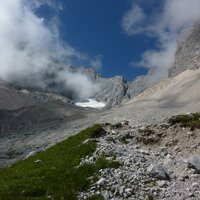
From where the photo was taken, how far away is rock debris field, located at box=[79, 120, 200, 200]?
2188cm

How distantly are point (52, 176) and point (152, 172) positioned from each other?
16.7 feet

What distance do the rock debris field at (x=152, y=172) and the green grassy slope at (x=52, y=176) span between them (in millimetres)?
582

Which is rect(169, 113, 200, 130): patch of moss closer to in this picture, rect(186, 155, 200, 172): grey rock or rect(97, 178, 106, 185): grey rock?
rect(186, 155, 200, 172): grey rock

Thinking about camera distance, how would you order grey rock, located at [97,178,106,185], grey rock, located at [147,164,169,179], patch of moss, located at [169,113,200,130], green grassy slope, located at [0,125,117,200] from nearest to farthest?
green grassy slope, located at [0,125,117,200] < grey rock, located at [97,178,106,185] < grey rock, located at [147,164,169,179] < patch of moss, located at [169,113,200,130]

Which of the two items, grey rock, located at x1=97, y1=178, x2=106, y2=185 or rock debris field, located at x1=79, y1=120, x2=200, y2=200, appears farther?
grey rock, located at x1=97, y1=178, x2=106, y2=185

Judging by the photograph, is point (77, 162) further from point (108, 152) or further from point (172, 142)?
Answer: point (172, 142)

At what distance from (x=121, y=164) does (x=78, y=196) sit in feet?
14.4

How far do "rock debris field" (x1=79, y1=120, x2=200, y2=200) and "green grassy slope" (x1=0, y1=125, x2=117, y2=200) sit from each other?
58 cm

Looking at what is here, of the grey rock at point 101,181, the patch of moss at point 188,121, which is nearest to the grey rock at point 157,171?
the grey rock at point 101,181

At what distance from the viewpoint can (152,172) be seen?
77.7ft

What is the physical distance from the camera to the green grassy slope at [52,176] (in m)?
21.3

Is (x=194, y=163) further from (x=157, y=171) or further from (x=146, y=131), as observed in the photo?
(x=146, y=131)

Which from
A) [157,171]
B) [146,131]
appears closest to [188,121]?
[146,131]

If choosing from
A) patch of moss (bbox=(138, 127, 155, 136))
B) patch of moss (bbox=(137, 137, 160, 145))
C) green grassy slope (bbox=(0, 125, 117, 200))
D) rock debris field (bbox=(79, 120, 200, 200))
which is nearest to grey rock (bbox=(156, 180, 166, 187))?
rock debris field (bbox=(79, 120, 200, 200))
